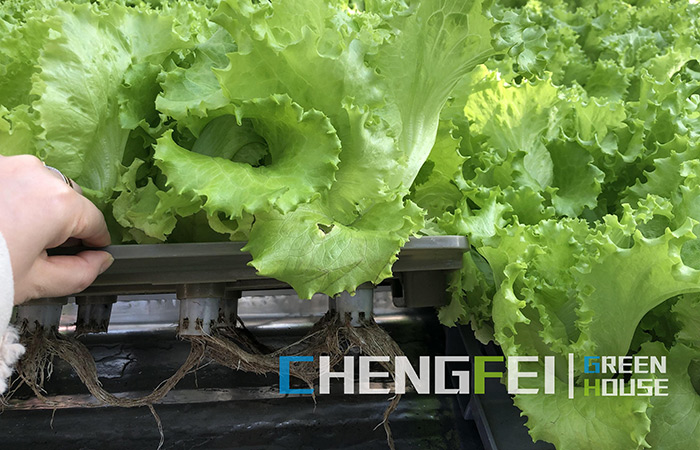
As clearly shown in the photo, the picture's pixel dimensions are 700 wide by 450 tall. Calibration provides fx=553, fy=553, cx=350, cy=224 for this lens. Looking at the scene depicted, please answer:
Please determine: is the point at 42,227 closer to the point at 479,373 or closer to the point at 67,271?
the point at 67,271

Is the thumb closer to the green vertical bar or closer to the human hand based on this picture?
the human hand

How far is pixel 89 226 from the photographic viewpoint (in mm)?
878

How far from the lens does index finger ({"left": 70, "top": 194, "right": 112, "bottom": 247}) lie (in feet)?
2.81

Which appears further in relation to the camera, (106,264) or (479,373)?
(479,373)

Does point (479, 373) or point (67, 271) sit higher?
point (67, 271)

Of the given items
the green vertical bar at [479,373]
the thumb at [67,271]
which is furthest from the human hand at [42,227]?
the green vertical bar at [479,373]

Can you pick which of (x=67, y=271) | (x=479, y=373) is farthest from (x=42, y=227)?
(x=479, y=373)

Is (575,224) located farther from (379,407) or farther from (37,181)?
(37,181)

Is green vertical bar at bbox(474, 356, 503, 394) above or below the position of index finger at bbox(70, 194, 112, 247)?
below

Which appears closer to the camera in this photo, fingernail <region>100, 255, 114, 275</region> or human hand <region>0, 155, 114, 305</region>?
human hand <region>0, 155, 114, 305</region>

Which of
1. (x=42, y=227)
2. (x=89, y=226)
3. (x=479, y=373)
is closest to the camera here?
(x=42, y=227)

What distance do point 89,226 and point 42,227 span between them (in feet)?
0.34

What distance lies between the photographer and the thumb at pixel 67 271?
0.83m

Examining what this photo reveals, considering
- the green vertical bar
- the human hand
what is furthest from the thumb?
the green vertical bar
